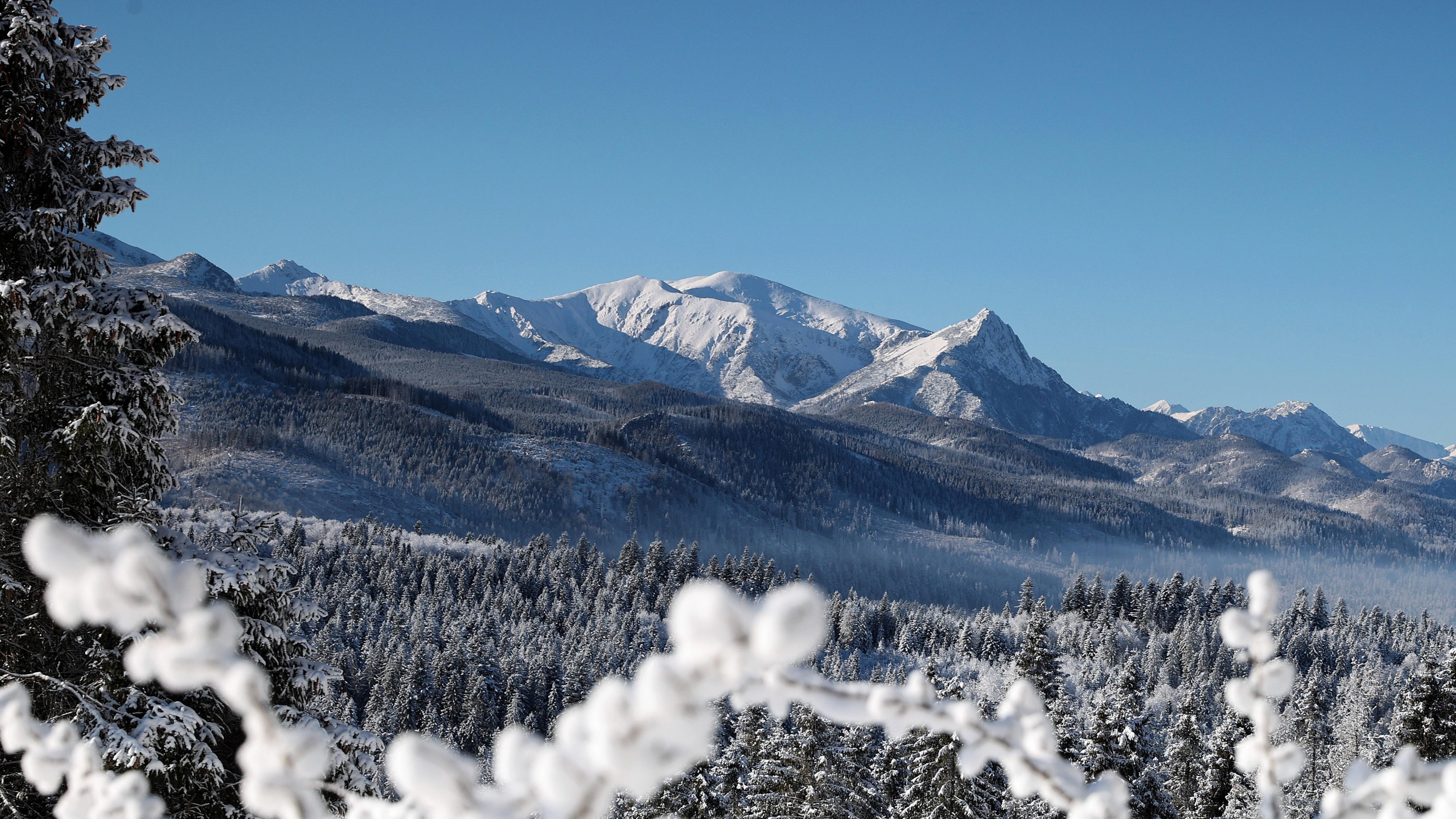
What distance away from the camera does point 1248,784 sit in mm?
24641

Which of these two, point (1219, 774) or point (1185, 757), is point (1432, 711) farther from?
point (1185, 757)

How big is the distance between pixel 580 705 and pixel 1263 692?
82.4 inches

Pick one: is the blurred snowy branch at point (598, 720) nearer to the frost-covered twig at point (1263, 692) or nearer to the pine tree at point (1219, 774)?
the frost-covered twig at point (1263, 692)

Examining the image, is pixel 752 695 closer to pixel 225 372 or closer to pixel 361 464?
pixel 361 464

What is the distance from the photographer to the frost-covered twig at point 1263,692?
2.22 meters

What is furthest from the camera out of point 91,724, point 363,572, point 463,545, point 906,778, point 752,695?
point 463,545

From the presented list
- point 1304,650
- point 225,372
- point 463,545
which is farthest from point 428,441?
point 1304,650

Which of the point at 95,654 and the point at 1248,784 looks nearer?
the point at 95,654

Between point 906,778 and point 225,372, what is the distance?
676 feet

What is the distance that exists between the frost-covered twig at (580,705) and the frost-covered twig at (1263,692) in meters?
0.54

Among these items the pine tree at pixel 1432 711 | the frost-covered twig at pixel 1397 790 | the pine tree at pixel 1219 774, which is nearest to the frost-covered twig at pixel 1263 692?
the frost-covered twig at pixel 1397 790

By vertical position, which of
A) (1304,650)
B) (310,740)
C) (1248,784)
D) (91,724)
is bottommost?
(1304,650)

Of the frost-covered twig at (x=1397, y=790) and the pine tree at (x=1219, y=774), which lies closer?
the frost-covered twig at (x=1397, y=790)

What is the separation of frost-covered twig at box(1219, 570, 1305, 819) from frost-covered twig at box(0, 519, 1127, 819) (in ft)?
1.77
